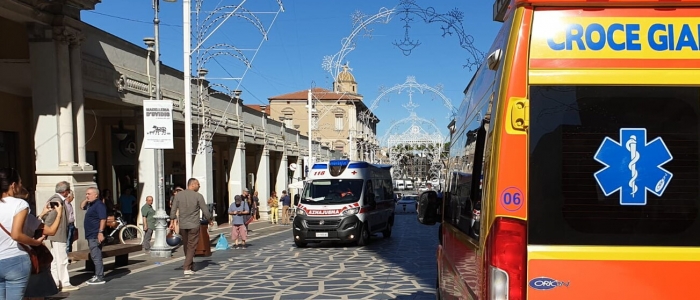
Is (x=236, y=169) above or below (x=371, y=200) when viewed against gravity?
above

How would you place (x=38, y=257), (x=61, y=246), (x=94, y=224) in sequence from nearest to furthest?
(x=38, y=257) → (x=61, y=246) → (x=94, y=224)

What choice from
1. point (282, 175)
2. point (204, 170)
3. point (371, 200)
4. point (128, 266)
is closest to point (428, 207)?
point (128, 266)

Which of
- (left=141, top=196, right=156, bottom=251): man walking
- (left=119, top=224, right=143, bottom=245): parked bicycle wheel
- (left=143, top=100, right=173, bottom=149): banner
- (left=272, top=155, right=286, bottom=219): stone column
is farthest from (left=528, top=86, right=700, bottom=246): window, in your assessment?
(left=272, top=155, right=286, bottom=219): stone column

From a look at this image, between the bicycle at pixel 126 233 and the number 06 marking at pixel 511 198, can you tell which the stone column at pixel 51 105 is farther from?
the number 06 marking at pixel 511 198

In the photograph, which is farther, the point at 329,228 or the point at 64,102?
the point at 329,228

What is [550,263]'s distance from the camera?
10.6 ft

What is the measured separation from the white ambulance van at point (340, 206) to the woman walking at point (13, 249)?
12221 mm

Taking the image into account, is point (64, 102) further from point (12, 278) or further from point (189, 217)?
point (12, 278)

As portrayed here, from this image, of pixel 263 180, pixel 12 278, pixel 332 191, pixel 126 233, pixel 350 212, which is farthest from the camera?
pixel 263 180

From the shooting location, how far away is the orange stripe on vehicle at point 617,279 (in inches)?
126

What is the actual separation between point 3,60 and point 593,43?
1437 centimetres

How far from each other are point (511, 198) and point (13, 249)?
484 cm

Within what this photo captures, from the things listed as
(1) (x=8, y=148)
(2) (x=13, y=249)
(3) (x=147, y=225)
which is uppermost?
(1) (x=8, y=148)

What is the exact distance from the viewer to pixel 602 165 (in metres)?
3.29
